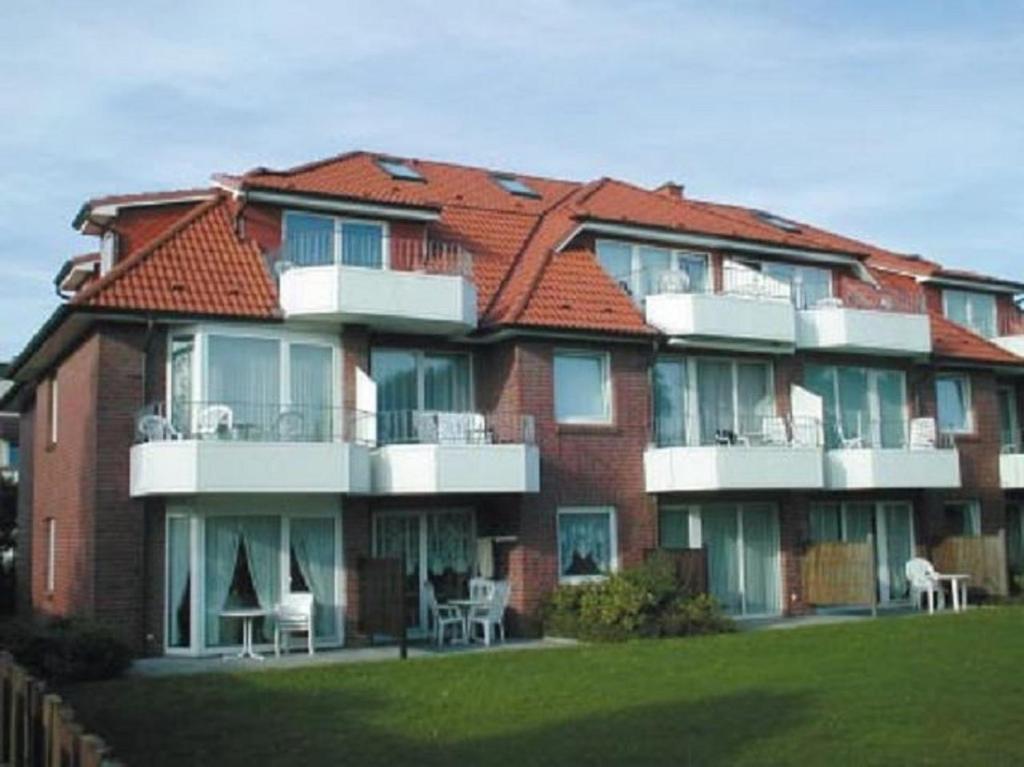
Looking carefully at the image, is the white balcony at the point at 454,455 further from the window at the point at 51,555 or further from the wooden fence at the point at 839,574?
the wooden fence at the point at 839,574

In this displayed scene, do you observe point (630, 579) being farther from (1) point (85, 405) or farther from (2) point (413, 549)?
(1) point (85, 405)

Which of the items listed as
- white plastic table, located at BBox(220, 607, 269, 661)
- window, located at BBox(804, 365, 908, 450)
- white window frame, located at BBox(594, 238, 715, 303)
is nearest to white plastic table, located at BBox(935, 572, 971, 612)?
window, located at BBox(804, 365, 908, 450)

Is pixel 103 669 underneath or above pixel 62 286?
underneath

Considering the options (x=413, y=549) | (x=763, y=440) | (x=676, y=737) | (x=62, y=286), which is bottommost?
(x=676, y=737)

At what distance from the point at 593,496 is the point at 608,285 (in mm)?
4631

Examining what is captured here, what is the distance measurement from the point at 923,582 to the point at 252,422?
612 inches

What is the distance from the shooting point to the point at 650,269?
28250 mm

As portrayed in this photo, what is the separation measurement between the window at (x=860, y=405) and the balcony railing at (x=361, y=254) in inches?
371

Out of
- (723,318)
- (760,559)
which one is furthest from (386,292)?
(760,559)

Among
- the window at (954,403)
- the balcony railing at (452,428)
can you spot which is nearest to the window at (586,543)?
the balcony railing at (452,428)

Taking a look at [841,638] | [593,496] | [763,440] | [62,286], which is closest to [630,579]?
[593,496]

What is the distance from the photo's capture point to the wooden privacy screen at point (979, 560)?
29.6 m

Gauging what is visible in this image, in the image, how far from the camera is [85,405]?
2231 cm

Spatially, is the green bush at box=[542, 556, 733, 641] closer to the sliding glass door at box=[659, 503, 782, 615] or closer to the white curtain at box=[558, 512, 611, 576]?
the white curtain at box=[558, 512, 611, 576]
